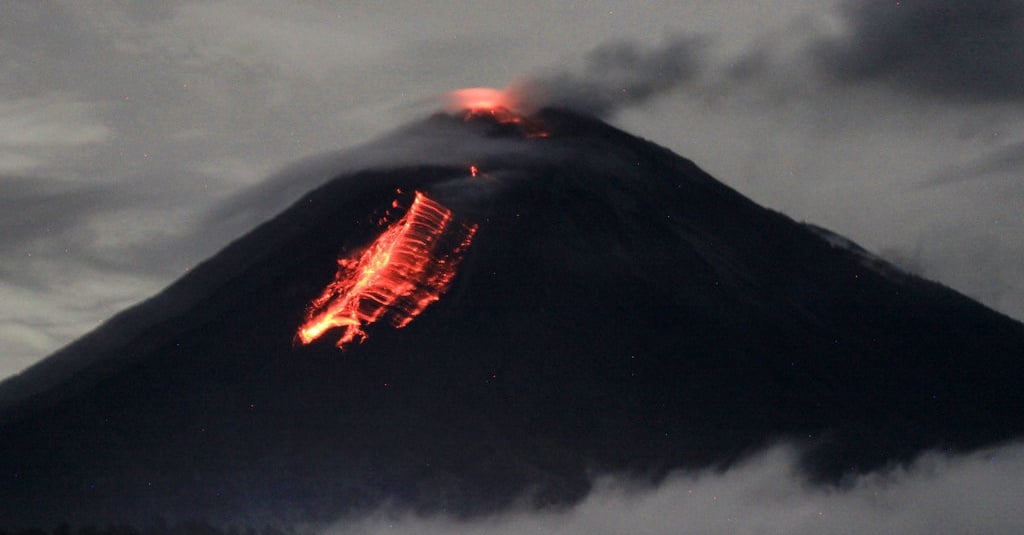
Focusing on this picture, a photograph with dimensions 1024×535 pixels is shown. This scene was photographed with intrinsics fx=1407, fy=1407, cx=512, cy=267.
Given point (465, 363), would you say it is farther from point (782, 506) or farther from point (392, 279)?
point (782, 506)

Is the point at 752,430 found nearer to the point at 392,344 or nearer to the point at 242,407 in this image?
the point at 392,344

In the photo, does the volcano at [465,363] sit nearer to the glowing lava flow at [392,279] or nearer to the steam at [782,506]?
the glowing lava flow at [392,279]

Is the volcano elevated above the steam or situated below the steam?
above

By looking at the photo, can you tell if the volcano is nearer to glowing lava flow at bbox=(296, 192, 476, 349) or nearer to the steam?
glowing lava flow at bbox=(296, 192, 476, 349)

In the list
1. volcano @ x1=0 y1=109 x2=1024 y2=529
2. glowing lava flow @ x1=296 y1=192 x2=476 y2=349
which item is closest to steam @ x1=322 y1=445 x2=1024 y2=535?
Result: volcano @ x1=0 y1=109 x2=1024 y2=529

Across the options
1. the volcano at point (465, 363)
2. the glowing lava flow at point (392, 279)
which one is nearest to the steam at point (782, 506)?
the volcano at point (465, 363)

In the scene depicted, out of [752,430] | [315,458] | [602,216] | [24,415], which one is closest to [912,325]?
[752,430]

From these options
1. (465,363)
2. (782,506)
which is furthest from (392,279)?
(782,506)
